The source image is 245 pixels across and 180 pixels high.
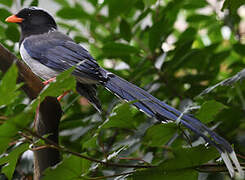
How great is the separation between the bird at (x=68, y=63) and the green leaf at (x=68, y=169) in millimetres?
300

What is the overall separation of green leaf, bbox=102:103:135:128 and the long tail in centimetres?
4

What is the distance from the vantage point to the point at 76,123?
1838mm

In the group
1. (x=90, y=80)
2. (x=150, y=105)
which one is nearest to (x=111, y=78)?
(x=90, y=80)

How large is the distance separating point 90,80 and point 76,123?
0.79ft

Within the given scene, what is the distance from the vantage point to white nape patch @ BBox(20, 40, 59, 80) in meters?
1.98

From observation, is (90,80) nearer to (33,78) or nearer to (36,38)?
(33,78)

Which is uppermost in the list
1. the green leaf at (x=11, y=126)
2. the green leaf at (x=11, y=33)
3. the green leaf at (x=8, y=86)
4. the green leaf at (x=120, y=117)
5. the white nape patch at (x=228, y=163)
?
the green leaf at (x=8, y=86)

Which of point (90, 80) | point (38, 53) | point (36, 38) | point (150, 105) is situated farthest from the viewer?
point (36, 38)

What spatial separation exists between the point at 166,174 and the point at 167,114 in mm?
226

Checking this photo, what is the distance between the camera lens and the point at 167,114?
1.12 metres

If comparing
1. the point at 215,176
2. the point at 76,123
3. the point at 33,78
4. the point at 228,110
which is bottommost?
→ the point at 76,123

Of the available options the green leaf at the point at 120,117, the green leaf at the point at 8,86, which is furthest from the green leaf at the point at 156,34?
the green leaf at the point at 8,86

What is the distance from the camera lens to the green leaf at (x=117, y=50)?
184 cm

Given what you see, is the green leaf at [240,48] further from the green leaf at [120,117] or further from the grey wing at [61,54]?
the green leaf at [120,117]
